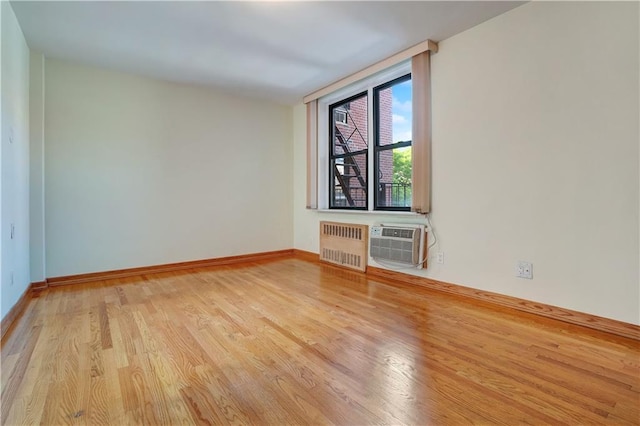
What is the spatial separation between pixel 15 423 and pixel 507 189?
3.24 m

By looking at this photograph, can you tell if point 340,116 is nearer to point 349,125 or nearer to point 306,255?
point 349,125

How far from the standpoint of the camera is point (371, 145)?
3781 millimetres

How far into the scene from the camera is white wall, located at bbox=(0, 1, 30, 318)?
7.30ft

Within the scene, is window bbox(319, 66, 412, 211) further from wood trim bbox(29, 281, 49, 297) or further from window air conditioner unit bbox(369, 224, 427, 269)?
wood trim bbox(29, 281, 49, 297)

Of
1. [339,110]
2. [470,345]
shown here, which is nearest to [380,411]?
[470,345]

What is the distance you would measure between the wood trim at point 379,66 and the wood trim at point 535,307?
2.26 meters

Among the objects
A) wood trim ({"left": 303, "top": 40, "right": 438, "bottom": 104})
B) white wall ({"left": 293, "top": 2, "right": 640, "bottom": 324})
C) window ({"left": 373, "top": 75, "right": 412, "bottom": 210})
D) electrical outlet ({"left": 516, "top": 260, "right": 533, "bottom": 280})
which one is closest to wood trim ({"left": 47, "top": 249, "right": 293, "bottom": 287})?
window ({"left": 373, "top": 75, "right": 412, "bottom": 210})

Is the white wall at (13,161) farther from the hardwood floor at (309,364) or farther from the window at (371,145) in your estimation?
the window at (371,145)

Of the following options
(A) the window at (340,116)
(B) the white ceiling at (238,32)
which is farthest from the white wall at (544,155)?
(A) the window at (340,116)

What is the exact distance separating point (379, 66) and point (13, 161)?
3.50 meters

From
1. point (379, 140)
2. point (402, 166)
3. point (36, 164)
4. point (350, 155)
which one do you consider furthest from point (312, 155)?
point (36, 164)

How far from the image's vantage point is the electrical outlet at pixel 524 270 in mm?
2416

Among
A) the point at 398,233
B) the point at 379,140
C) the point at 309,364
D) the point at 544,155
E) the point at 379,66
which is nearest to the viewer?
the point at 309,364

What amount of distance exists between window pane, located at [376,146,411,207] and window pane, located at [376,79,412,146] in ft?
0.48
